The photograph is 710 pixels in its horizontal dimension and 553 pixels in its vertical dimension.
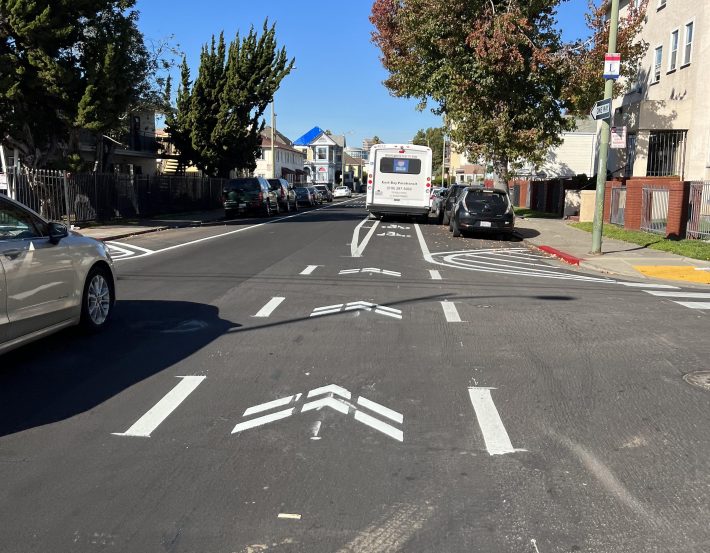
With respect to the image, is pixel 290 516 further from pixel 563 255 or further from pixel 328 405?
pixel 563 255

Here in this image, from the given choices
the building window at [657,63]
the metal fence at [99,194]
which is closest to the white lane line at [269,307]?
the metal fence at [99,194]

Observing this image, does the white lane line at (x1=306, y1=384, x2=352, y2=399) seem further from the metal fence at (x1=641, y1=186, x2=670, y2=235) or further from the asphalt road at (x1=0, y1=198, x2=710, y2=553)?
the metal fence at (x1=641, y1=186, x2=670, y2=235)

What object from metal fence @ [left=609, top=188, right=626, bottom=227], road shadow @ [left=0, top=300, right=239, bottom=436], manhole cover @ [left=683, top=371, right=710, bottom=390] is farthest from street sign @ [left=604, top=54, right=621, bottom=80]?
road shadow @ [left=0, top=300, right=239, bottom=436]

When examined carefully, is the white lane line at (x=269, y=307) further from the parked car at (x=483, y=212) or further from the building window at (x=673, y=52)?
the building window at (x=673, y=52)

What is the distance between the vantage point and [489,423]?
4.73 meters

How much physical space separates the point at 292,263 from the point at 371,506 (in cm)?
1017

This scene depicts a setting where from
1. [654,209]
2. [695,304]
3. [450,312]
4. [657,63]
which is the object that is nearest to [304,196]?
[657,63]

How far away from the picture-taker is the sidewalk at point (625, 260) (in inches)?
494

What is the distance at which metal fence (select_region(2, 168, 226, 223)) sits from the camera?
67.2 feet

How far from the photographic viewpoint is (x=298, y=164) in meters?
96.8

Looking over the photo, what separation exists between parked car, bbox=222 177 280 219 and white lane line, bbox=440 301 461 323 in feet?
72.3

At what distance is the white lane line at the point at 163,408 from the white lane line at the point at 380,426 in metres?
1.43

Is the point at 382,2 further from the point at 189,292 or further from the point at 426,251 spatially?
the point at 189,292

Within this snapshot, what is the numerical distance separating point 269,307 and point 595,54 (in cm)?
2317
